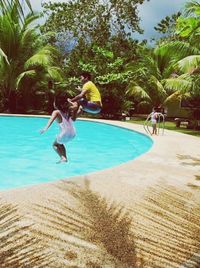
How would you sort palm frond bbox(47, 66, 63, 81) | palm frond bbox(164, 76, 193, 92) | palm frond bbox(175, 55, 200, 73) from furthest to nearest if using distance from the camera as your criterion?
palm frond bbox(47, 66, 63, 81) → palm frond bbox(164, 76, 193, 92) → palm frond bbox(175, 55, 200, 73)

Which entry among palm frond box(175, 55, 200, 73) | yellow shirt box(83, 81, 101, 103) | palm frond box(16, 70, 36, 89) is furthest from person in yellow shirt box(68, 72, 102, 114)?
palm frond box(16, 70, 36, 89)

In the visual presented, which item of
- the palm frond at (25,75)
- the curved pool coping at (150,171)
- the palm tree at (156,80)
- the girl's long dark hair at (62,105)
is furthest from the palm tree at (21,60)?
the girl's long dark hair at (62,105)

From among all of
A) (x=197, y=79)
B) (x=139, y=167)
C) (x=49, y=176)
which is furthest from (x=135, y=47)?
(x=139, y=167)

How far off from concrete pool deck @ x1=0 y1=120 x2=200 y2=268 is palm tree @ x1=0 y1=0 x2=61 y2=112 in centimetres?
2091

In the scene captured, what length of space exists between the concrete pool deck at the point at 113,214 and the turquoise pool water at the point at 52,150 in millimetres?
4663

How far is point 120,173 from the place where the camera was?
7.03 meters

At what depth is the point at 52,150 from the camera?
50.9ft

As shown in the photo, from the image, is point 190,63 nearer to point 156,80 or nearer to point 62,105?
point 156,80

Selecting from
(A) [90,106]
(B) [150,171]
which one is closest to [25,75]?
(B) [150,171]

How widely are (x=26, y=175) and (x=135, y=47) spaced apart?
2279cm

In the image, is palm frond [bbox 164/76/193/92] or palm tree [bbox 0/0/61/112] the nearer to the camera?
palm frond [bbox 164/76/193/92]

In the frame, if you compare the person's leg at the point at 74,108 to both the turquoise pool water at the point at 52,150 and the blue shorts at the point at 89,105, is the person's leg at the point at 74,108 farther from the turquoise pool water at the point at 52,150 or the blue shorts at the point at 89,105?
the turquoise pool water at the point at 52,150

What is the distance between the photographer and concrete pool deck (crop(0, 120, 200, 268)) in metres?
3.48

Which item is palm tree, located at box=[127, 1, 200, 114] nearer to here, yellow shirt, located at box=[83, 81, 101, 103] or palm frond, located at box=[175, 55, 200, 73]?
palm frond, located at box=[175, 55, 200, 73]
